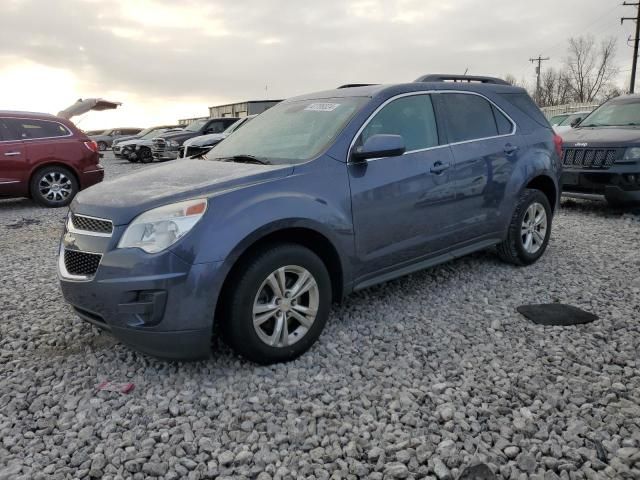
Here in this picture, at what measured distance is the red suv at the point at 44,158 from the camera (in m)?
8.98

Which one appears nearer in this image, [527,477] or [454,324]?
[527,477]

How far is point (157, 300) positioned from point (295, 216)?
3.06ft

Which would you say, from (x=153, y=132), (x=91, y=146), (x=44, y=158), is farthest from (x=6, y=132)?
(x=153, y=132)

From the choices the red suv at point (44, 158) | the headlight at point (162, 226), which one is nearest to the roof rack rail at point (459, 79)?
the headlight at point (162, 226)

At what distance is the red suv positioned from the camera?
29.5ft

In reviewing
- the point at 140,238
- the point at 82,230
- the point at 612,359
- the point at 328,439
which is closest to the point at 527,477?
the point at 328,439

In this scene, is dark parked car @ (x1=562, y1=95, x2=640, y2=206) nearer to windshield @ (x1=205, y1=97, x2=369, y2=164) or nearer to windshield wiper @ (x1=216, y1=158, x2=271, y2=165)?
windshield @ (x1=205, y1=97, x2=369, y2=164)

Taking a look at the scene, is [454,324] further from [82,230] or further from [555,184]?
[82,230]

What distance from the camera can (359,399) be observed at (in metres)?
2.80

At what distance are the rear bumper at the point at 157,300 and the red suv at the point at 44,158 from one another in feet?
24.8

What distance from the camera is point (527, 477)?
220 centimetres

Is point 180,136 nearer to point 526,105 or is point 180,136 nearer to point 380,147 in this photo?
point 526,105

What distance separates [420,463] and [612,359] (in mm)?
1662

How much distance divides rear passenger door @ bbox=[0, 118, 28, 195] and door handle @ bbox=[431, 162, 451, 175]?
8.11 metres
